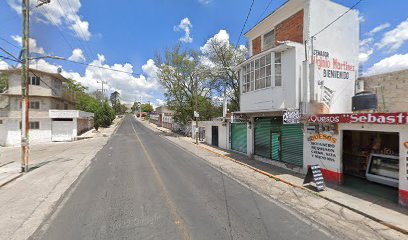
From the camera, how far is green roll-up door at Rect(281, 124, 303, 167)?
12.5 m

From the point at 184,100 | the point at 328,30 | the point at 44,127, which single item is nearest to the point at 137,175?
the point at 328,30

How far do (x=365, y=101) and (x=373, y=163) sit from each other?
306 cm

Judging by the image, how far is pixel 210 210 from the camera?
713 cm

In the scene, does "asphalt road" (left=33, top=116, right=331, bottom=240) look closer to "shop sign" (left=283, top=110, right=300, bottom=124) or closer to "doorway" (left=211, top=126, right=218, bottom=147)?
"shop sign" (left=283, top=110, right=300, bottom=124)

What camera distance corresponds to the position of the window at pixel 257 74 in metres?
13.5

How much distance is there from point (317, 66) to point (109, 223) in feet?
38.2

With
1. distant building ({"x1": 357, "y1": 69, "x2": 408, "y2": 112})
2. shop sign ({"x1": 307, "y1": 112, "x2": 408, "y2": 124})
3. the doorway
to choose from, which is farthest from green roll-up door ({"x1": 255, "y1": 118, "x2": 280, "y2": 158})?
the doorway

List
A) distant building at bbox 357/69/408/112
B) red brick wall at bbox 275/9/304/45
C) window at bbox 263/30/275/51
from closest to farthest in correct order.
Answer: distant building at bbox 357/69/408/112, red brick wall at bbox 275/9/304/45, window at bbox 263/30/275/51

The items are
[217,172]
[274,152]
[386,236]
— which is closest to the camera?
[386,236]

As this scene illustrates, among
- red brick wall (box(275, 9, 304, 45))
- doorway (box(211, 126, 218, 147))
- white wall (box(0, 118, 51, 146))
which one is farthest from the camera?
white wall (box(0, 118, 51, 146))

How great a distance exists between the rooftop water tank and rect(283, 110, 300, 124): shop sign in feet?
10.1

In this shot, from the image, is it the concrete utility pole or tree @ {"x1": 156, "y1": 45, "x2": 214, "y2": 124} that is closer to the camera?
the concrete utility pole

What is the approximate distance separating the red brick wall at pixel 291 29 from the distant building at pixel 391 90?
180 inches

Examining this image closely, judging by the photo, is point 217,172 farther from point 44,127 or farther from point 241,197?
point 44,127
